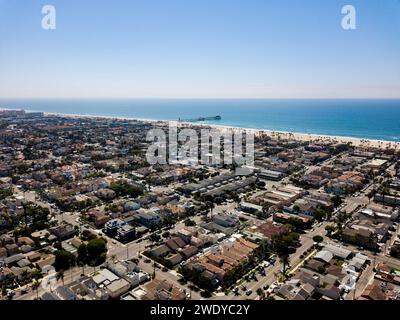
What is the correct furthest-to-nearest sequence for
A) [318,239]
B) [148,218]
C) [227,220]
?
[148,218], [227,220], [318,239]

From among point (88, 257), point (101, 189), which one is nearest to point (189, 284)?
point (88, 257)

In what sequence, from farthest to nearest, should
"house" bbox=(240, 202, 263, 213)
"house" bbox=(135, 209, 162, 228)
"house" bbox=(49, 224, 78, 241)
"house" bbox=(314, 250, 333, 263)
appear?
"house" bbox=(240, 202, 263, 213) < "house" bbox=(135, 209, 162, 228) < "house" bbox=(49, 224, 78, 241) < "house" bbox=(314, 250, 333, 263)

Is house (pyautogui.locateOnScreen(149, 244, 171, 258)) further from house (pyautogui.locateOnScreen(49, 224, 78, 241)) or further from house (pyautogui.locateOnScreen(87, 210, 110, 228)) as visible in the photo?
house (pyautogui.locateOnScreen(49, 224, 78, 241))

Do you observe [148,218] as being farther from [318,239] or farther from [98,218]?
[318,239]

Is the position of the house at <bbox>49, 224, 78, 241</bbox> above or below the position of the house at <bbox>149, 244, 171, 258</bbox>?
above

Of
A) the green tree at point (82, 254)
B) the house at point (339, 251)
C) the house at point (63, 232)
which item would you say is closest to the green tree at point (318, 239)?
the house at point (339, 251)

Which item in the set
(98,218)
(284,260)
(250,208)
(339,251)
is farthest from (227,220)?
(98,218)

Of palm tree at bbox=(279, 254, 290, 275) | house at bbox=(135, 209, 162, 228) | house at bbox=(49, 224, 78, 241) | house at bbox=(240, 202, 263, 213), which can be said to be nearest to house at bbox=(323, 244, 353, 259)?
palm tree at bbox=(279, 254, 290, 275)

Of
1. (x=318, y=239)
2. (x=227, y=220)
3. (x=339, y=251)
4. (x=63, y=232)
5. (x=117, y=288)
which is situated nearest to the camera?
(x=117, y=288)

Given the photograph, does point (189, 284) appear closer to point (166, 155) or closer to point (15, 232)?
point (15, 232)

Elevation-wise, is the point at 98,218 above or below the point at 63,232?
above

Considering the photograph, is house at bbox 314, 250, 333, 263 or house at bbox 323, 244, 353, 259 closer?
house at bbox 314, 250, 333, 263

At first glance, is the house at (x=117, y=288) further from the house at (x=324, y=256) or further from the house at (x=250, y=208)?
the house at (x=250, y=208)
